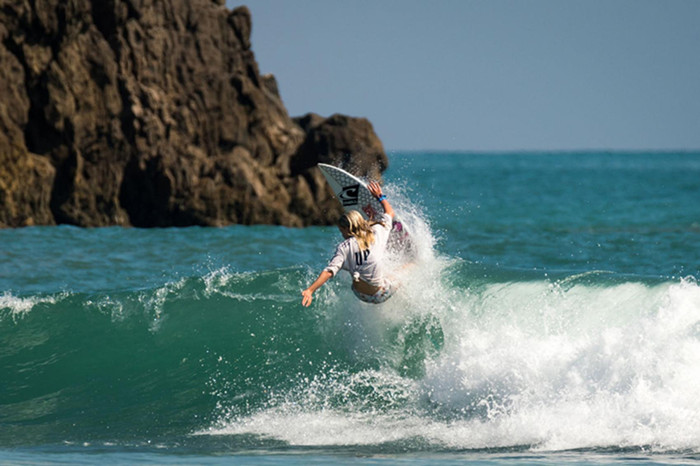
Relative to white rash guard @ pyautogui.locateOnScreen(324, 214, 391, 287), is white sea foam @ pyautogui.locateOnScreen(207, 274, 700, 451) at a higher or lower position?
lower

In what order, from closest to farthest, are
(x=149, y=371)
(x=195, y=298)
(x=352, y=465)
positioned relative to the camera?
(x=352, y=465) → (x=149, y=371) → (x=195, y=298)

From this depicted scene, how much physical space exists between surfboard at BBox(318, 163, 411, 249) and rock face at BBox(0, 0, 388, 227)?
15688 millimetres

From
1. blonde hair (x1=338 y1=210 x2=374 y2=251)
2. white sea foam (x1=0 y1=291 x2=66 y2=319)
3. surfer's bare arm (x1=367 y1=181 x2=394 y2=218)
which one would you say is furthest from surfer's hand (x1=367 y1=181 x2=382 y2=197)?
white sea foam (x1=0 y1=291 x2=66 y2=319)

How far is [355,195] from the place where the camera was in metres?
12.4

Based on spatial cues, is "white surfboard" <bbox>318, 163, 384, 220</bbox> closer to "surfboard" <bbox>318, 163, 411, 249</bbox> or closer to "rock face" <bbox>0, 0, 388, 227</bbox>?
"surfboard" <bbox>318, 163, 411, 249</bbox>

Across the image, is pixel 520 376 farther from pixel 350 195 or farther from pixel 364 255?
pixel 350 195

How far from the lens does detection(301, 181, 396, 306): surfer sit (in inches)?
382

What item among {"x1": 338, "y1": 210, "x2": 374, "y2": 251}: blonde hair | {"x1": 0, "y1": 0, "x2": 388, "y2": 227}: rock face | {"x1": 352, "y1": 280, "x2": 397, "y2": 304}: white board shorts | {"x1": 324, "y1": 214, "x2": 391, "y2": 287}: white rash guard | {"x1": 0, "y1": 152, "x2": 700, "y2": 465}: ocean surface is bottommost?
{"x1": 0, "y1": 152, "x2": 700, "y2": 465}: ocean surface

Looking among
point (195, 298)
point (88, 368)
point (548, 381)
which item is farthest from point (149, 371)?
point (548, 381)

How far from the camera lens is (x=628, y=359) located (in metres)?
9.48

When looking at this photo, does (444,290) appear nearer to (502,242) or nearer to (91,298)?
(91,298)

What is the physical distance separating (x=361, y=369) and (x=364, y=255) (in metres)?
1.88

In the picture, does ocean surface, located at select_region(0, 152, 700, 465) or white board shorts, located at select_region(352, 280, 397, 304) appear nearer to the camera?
ocean surface, located at select_region(0, 152, 700, 465)

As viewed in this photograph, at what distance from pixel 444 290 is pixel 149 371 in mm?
3823
